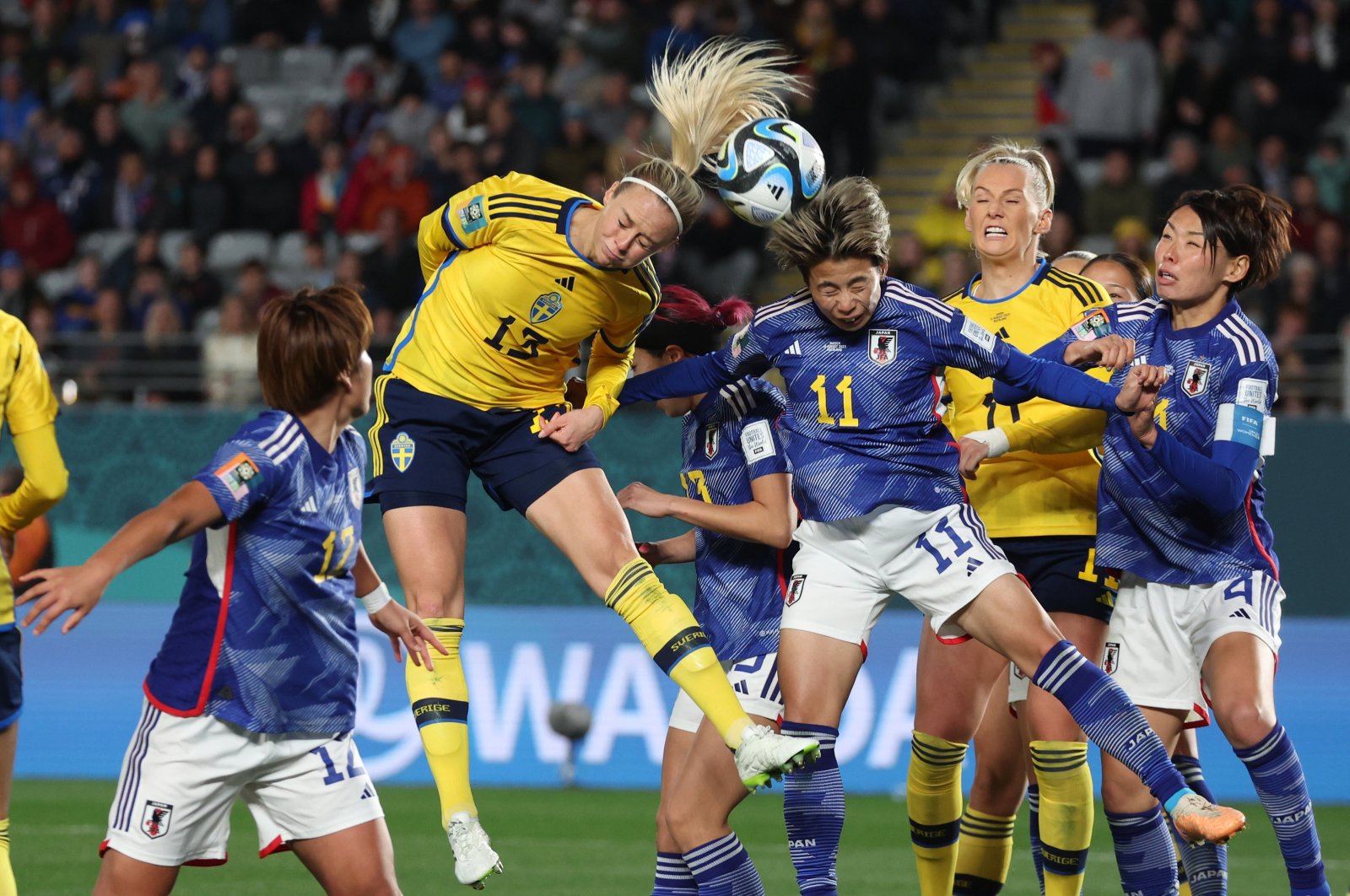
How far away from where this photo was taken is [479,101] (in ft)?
51.2

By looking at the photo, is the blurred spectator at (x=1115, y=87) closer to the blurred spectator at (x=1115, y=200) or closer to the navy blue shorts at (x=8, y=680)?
the blurred spectator at (x=1115, y=200)

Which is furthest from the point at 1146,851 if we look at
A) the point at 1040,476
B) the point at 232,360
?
the point at 232,360

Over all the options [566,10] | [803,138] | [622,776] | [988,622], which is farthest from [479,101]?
[988,622]

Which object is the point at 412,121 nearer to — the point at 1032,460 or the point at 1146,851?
the point at 1032,460

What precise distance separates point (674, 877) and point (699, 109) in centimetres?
245

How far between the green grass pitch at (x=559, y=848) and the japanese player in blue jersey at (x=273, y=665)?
111 inches

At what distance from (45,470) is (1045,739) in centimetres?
326

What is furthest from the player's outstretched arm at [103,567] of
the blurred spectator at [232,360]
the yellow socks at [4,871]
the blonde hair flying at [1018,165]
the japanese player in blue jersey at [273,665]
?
the blurred spectator at [232,360]

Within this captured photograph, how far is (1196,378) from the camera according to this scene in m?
5.36

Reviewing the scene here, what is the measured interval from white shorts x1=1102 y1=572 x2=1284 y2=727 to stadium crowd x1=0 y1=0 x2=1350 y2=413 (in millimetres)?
6436

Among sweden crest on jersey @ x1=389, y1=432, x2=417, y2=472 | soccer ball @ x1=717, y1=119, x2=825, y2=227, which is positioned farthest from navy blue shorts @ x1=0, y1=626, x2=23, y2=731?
soccer ball @ x1=717, y1=119, x2=825, y2=227

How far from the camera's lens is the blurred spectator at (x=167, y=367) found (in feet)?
42.4

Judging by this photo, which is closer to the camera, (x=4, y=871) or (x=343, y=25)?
(x=4, y=871)

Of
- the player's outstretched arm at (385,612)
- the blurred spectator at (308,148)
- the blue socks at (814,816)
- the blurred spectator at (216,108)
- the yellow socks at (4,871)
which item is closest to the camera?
the player's outstretched arm at (385,612)
